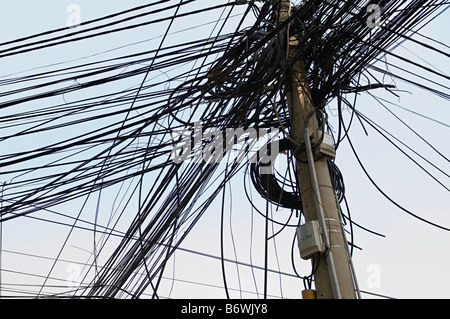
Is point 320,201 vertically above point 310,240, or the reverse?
point 320,201

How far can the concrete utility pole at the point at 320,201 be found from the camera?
2.65 metres

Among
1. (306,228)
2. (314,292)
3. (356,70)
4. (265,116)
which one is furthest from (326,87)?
(314,292)

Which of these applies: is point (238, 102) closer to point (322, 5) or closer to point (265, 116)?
point (265, 116)

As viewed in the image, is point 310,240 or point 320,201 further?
point 320,201

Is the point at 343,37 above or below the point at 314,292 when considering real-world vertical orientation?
above

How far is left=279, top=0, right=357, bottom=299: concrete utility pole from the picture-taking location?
2.65m

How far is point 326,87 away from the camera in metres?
3.56

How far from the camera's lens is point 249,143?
12.7 feet

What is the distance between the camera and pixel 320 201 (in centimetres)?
287
